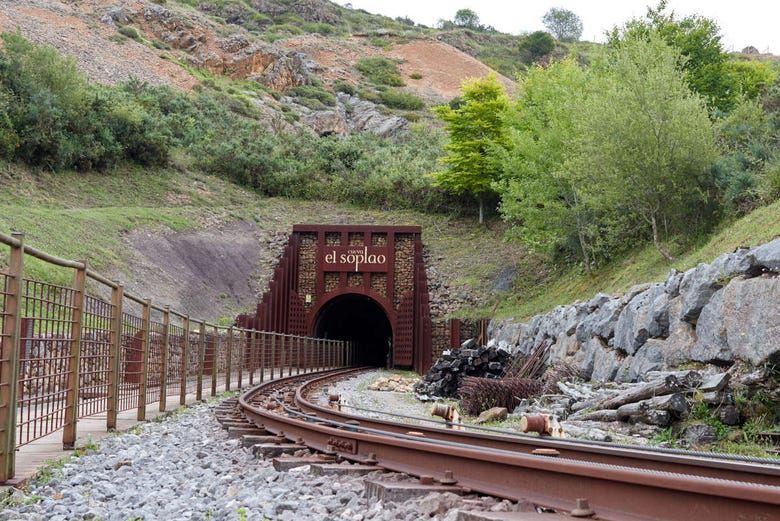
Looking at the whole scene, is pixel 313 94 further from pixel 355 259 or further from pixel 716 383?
pixel 716 383

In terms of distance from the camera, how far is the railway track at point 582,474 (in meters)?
2.67

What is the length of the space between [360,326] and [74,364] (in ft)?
127

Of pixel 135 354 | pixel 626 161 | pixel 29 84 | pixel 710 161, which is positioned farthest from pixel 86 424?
pixel 29 84

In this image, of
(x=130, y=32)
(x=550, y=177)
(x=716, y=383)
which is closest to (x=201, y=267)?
(x=550, y=177)

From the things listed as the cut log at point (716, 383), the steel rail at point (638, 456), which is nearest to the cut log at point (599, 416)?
the cut log at point (716, 383)

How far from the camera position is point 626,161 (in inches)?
682

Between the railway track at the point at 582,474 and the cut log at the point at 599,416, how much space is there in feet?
9.55

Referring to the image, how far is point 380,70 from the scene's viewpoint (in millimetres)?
92750

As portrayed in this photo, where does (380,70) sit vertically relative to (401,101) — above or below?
above

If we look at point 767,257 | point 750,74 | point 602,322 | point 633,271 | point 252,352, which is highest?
point 750,74

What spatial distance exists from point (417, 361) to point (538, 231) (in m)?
7.31

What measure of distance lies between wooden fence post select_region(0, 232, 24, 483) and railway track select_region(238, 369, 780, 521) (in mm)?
2248

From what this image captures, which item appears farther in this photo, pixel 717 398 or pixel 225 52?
Answer: pixel 225 52

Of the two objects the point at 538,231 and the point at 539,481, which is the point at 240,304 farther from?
the point at 539,481
